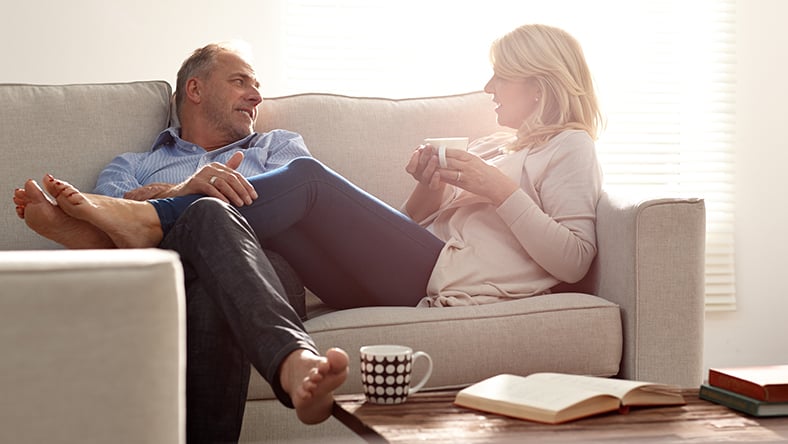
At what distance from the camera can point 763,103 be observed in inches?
153

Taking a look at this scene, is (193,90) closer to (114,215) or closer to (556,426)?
(114,215)

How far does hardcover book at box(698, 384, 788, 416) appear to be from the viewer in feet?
4.17

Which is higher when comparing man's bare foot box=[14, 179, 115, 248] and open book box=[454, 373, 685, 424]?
man's bare foot box=[14, 179, 115, 248]

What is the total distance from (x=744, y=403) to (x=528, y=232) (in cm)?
87

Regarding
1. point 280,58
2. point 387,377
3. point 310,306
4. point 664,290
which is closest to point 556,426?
point 387,377

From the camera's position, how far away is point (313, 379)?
127 centimetres

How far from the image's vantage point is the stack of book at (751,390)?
126cm

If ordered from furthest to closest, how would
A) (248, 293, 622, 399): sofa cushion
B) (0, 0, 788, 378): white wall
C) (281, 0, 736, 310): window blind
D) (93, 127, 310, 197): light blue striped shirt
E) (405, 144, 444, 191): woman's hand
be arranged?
1. (281, 0, 736, 310): window blind
2. (0, 0, 788, 378): white wall
3. (93, 127, 310, 197): light blue striped shirt
4. (405, 144, 444, 191): woman's hand
5. (248, 293, 622, 399): sofa cushion

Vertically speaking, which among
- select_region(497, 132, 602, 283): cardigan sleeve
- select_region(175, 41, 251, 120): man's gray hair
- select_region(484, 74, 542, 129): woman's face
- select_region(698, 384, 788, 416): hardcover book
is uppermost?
select_region(175, 41, 251, 120): man's gray hair

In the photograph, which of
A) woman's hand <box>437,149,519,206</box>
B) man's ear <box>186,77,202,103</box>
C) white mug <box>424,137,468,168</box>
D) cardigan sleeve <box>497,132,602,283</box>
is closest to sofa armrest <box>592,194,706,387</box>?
cardigan sleeve <box>497,132,602,283</box>

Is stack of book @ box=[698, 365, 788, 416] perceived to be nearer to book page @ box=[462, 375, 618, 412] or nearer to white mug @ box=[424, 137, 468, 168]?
book page @ box=[462, 375, 618, 412]

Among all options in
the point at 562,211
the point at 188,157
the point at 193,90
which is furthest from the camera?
the point at 193,90

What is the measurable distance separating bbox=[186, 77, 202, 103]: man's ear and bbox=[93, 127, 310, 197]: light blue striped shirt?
0.11 meters

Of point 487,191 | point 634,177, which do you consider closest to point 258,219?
point 487,191
